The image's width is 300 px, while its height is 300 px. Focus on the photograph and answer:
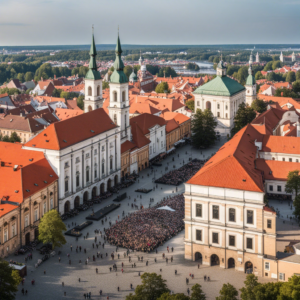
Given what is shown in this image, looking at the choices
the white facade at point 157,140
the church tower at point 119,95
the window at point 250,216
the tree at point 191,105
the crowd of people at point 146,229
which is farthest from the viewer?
the tree at point 191,105

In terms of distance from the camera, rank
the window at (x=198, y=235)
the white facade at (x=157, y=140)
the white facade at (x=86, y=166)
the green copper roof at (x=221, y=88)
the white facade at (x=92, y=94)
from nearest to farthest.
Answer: the window at (x=198, y=235) → the white facade at (x=86, y=166) → the white facade at (x=92, y=94) → the white facade at (x=157, y=140) → the green copper roof at (x=221, y=88)

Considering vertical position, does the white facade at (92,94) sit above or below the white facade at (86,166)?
above

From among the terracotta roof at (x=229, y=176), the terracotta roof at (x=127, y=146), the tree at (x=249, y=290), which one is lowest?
the tree at (x=249, y=290)

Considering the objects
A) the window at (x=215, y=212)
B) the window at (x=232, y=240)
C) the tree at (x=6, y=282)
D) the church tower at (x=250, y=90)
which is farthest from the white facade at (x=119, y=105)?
the church tower at (x=250, y=90)

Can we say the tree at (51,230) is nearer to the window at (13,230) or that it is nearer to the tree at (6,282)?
the window at (13,230)

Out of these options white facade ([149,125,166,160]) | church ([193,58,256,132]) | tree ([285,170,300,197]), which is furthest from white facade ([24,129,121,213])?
church ([193,58,256,132])

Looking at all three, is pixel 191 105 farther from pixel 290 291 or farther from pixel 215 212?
pixel 290 291
